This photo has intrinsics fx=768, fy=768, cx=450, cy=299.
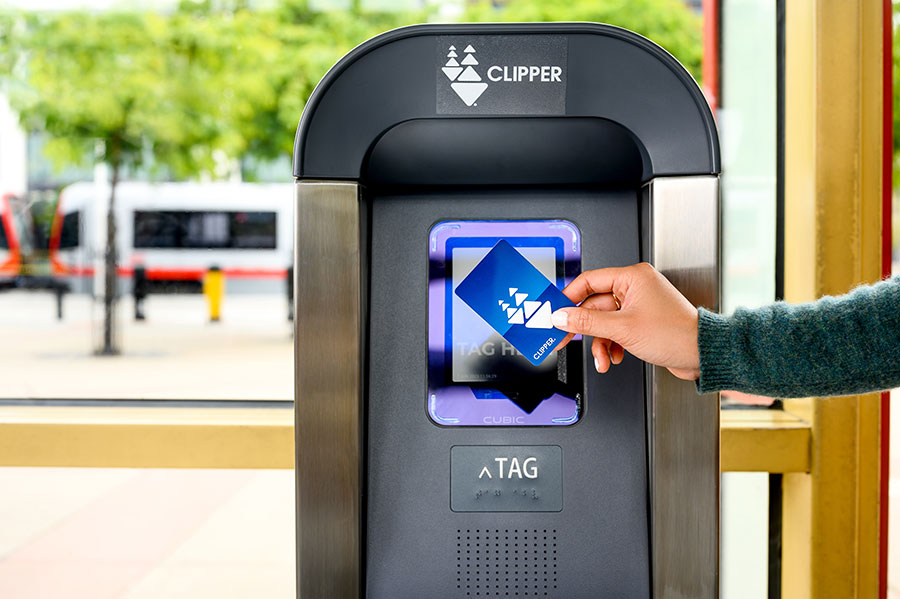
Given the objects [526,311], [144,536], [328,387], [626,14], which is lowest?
[144,536]

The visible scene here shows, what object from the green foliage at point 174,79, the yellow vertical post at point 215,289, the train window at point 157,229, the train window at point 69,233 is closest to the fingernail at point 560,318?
the green foliage at point 174,79

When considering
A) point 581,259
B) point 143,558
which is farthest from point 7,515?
point 581,259

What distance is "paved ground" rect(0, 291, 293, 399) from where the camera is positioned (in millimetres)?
5992

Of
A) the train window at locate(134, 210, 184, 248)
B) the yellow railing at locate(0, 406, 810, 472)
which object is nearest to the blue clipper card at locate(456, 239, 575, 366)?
the yellow railing at locate(0, 406, 810, 472)

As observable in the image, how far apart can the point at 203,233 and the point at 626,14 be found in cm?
585

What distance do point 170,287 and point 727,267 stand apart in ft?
28.3

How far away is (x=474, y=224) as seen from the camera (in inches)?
44.4

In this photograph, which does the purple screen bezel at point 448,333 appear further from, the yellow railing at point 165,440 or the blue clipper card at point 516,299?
the yellow railing at point 165,440

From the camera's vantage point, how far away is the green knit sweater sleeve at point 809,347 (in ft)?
3.07

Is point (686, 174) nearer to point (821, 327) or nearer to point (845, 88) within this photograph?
point (821, 327)

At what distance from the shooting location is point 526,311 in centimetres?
106

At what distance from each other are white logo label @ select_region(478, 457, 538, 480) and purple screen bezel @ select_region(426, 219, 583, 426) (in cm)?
5

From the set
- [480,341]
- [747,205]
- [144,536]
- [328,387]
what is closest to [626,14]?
[747,205]

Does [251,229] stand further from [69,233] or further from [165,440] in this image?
[165,440]
